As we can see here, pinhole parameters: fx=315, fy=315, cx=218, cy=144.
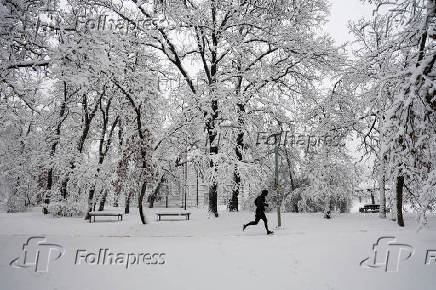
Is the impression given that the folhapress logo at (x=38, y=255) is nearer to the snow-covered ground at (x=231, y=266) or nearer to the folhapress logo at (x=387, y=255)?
the snow-covered ground at (x=231, y=266)

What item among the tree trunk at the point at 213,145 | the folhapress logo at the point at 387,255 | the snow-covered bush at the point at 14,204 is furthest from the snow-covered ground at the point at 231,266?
the snow-covered bush at the point at 14,204

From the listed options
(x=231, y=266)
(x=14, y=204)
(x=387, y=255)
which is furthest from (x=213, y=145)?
(x=14, y=204)

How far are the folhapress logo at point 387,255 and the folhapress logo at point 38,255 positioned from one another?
23.7 ft

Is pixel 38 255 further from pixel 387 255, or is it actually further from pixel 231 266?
pixel 387 255

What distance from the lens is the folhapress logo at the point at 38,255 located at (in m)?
6.89

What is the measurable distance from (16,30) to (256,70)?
12016 millimetres

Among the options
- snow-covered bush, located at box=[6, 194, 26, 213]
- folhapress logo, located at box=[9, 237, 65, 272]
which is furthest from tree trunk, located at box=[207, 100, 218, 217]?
snow-covered bush, located at box=[6, 194, 26, 213]

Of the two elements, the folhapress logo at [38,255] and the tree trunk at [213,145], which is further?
the tree trunk at [213,145]

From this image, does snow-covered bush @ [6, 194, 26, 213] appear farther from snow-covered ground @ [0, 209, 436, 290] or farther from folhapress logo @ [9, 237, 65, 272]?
folhapress logo @ [9, 237, 65, 272]

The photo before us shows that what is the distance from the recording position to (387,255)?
25.5 feet

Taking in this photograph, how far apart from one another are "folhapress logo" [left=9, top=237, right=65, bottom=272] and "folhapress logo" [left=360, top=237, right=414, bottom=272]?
7.22 meters

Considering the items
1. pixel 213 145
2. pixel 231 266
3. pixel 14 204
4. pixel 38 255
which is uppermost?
pixel 213 145

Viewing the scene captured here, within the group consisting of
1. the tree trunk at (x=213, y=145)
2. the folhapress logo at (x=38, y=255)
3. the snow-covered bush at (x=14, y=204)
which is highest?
the tree trunk at (x=213, y=145)

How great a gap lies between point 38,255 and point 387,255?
27.8 feet
